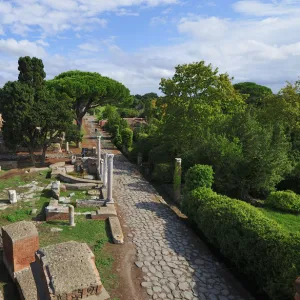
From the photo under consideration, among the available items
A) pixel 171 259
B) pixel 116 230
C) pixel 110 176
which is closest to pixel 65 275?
pixel 171 259

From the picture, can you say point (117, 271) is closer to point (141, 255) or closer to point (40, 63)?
point (141, 255)

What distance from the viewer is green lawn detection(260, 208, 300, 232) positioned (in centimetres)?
1140

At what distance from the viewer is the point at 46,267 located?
4930mm

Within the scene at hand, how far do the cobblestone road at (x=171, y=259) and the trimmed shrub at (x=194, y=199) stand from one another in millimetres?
564

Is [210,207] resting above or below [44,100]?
below

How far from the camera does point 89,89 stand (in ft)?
97.4

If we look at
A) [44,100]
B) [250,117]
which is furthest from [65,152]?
[250,117]

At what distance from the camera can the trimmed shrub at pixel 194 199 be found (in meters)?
10.5

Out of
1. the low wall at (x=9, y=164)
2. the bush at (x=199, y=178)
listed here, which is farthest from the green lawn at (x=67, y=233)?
the low wall at (x=9, y=164)

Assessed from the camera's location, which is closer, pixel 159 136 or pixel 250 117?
pixel 250 117

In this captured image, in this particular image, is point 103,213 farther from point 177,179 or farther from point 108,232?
point 177,179

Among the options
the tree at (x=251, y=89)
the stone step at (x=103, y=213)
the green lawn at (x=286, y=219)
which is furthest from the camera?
the tree at (x=251, y=89)

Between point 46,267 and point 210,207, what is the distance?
19.5ft

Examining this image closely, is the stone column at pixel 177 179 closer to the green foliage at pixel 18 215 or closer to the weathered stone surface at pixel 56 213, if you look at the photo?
the weathered stone surface at pixel 56 213
